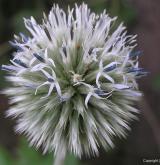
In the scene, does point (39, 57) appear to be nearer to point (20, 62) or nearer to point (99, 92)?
point (20, 62)

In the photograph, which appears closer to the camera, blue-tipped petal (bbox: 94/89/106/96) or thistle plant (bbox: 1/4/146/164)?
blue-tipped petal (bbox: 94/89/106/96)

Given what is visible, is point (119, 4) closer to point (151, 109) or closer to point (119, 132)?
point (151, 109)

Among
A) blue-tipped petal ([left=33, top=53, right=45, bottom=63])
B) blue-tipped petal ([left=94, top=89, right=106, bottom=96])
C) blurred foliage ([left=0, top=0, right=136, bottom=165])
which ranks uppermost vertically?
blurred foliage ([left=0, top=0, right=136, bottom=165])

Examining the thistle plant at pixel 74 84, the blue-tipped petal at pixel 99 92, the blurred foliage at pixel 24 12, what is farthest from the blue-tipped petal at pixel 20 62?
the blurred foliage at pixel 24 12

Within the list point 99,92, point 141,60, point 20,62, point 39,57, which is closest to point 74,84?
point 99,92

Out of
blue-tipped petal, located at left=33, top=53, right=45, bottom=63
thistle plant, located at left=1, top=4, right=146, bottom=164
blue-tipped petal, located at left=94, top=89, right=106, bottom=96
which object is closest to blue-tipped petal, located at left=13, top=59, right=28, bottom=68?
thistle plant, located at left=1, top=4, right=146, bottom=164

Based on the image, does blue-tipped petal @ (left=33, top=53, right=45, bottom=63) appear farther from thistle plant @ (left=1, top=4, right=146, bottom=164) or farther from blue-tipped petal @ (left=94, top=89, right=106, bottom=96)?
blue-tipped petal @ (left=94, top=89, right=106, bottom=96)
